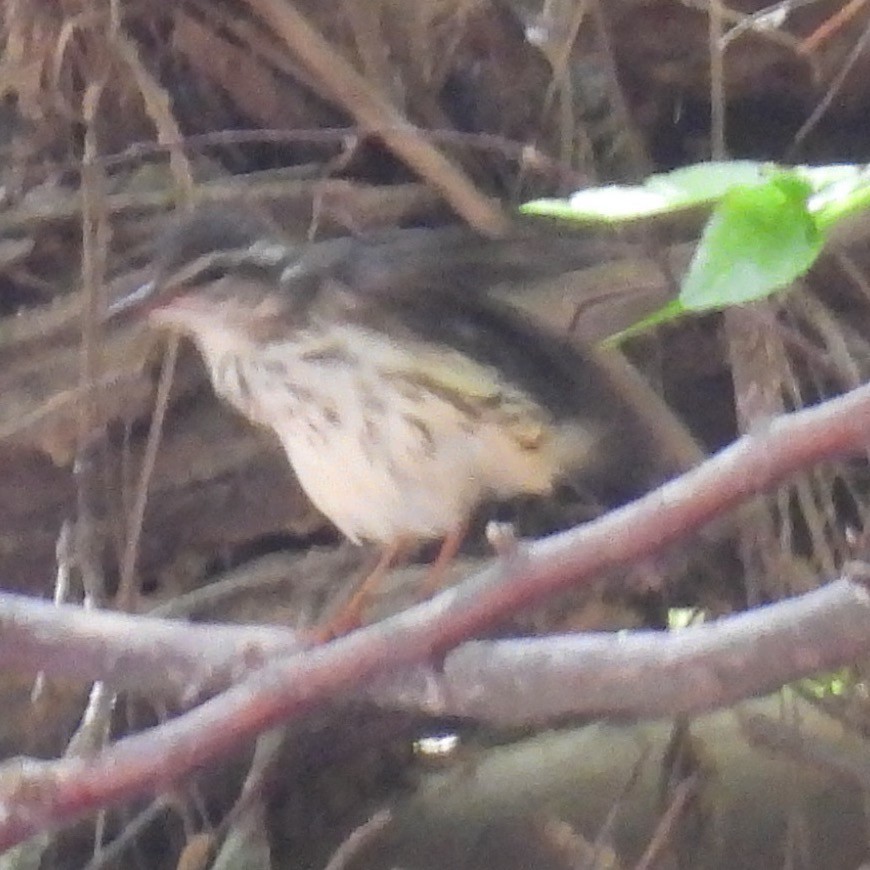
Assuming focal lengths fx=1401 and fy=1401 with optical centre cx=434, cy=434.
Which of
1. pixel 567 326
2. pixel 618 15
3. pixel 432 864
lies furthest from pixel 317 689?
pixel 618 15

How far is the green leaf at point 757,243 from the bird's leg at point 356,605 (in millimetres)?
458

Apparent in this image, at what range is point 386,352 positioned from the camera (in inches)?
32.0

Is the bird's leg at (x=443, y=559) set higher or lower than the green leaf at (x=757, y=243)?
lower

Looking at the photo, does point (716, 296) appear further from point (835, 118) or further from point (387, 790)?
point (387, 790)

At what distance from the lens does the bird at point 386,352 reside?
809 millimetres

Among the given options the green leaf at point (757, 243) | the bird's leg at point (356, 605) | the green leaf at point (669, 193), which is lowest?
the bird's leg at point (356, 605)

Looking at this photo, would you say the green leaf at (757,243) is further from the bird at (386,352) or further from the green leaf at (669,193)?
the bird at (386,352)

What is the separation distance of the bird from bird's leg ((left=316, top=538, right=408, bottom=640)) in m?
0.07

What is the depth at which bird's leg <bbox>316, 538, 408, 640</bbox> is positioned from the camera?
876 millimetres

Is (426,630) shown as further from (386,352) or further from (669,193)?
(669,193)

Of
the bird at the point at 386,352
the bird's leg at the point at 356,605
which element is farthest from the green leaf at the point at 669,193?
the bird's leg at the point at 356,605

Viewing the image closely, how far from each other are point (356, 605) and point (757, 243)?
50cm

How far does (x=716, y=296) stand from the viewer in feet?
1.50

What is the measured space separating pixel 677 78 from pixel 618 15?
0.07 metres
